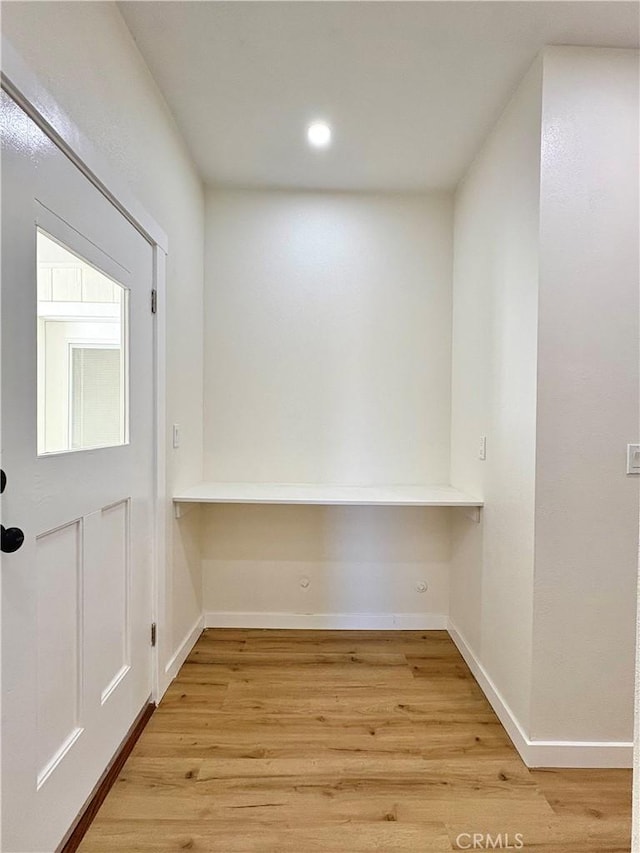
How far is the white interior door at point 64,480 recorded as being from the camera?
1030mm

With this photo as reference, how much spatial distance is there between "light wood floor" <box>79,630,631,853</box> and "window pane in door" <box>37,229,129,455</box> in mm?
1197

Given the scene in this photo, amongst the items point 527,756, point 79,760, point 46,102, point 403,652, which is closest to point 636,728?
point 527,756

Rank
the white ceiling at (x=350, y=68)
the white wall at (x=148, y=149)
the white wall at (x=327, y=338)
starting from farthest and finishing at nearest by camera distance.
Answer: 1. the white wall at (x=327, y=338)
2. the white ceiling at (x=350, y=68)
3. the white wall at (x=148, y=149)

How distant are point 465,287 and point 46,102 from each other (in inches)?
80.6

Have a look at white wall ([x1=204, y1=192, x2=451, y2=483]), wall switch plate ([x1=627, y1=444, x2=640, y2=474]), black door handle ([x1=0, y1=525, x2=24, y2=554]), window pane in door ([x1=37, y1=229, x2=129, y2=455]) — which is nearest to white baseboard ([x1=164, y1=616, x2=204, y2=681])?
white wall ([x1=204, y1=192, x2=451, y2=483])

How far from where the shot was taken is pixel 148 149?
5.76ft

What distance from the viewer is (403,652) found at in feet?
7.95

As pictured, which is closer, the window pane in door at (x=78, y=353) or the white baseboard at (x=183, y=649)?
the window pane in door at (x=78, y=353)

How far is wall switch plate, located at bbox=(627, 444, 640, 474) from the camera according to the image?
161 centimetres

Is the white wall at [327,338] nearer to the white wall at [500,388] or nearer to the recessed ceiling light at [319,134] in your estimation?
the white wall at [500,388]

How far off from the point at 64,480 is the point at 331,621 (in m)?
1.96

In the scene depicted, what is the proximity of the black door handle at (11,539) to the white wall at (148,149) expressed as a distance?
104cm

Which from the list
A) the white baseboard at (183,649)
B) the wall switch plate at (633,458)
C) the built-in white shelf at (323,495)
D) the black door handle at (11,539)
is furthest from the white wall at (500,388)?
the black door handle at (11,539)

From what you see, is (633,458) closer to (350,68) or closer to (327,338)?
(327,338)
